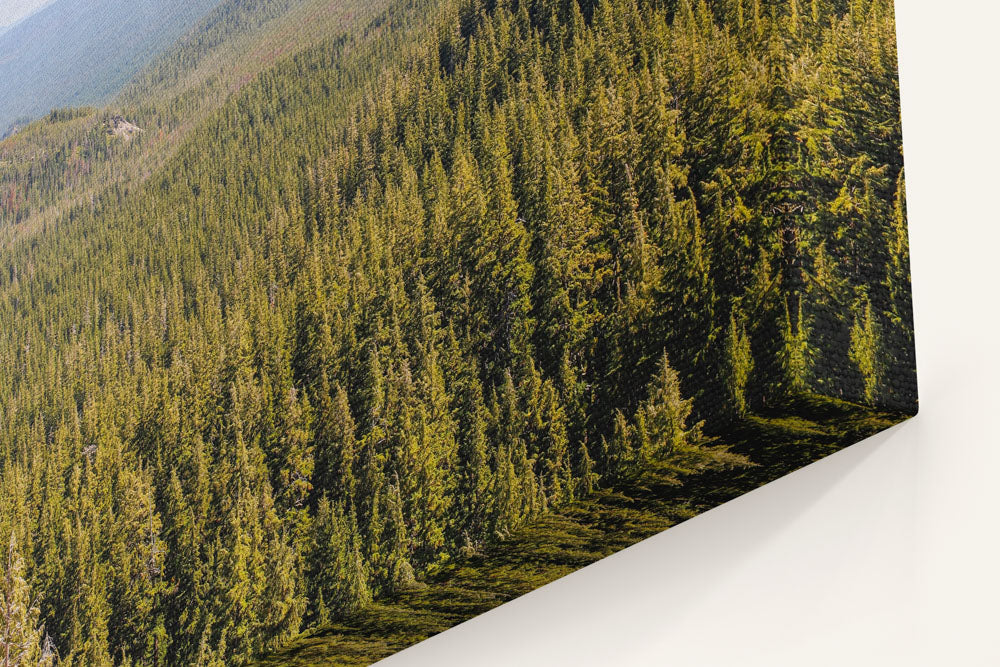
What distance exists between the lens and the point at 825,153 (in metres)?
2.97

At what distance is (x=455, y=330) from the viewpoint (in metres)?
3.22

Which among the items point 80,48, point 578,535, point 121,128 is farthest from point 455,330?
point 80,48

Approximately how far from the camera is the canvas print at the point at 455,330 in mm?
2924

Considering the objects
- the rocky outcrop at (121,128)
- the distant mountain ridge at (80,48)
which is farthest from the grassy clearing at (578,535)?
the distant mountain ridge at (80,48)

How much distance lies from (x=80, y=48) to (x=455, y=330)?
2836 millimetres

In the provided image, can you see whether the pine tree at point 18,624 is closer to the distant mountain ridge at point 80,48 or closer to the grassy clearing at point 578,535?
the grassy clearing at point 578,535

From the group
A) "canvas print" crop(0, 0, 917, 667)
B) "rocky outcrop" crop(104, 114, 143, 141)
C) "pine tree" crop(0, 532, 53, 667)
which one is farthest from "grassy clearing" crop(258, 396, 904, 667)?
"rocky outcrop" crop(104, 114, 143, 141)

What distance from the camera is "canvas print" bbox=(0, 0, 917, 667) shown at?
292 centimetres

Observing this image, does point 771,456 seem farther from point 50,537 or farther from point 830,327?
point 50,537

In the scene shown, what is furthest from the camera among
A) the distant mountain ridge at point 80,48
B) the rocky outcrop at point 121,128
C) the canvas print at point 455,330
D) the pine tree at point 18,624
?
the distant mountain ridge at point 80,48

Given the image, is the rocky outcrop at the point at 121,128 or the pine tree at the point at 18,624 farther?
the rocky outcrop at the point at 121,128

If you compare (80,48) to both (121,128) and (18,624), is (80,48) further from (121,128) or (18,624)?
(18,624)

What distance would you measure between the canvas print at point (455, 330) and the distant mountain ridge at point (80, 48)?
0.79m

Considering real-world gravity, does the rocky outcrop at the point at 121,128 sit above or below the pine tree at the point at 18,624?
above
